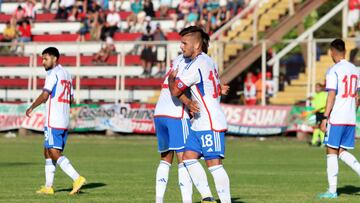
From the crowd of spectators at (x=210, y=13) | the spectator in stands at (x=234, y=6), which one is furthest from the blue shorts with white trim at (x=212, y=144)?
the spectator in stands at (x=234, y=6)

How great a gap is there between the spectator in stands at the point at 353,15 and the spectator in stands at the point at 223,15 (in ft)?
17.1

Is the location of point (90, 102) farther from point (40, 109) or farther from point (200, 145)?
point (200, 145)

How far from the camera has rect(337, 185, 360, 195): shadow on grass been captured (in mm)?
17661

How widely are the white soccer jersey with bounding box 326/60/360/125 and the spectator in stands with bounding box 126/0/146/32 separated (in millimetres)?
28836

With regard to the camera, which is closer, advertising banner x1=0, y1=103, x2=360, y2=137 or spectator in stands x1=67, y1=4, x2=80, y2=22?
advertising banner x1=0, y1=103, x2=360, y2=137

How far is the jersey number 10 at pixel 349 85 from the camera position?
16828 mm

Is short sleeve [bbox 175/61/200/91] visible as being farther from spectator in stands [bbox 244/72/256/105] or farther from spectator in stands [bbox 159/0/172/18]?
spectator in stands [bbox 159/0/172/18]

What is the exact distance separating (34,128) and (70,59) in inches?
118

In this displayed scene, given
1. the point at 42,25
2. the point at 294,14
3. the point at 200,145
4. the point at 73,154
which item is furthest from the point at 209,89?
the point at 42,25

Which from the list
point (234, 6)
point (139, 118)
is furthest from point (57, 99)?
point (234, 6)

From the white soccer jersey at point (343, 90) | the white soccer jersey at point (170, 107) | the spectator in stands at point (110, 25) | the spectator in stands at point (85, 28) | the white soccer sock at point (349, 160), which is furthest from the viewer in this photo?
the spectator in stands at point (85, 28)

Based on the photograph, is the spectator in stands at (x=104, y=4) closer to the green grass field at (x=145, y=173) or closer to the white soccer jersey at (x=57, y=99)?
the green grass field at (x=145, y=173)

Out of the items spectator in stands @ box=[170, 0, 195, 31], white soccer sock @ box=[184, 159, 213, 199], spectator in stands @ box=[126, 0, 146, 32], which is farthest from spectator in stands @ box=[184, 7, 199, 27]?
white soccer sock @ box=[184, 159, 213, 199]

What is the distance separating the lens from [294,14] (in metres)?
43.2
